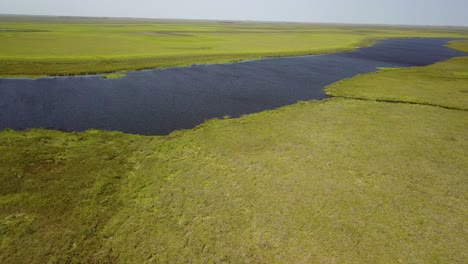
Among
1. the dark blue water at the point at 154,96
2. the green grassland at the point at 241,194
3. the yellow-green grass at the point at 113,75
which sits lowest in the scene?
the green grassland at the point at 241,194

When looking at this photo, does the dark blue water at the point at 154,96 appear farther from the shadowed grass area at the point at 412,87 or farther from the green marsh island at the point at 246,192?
the shadowed grass area at the point at 412,87

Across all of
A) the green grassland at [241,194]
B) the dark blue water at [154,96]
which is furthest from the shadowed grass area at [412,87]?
the green grassland at [241,194]

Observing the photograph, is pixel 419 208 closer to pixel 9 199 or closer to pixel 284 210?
pixel 284 210

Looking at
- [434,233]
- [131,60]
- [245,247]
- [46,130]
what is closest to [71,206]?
[245,247]

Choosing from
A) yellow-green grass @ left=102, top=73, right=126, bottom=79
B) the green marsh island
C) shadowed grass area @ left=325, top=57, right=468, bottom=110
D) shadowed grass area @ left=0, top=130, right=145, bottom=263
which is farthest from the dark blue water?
shadowed grass area @ left=325, top=57, right=468, bottom=110

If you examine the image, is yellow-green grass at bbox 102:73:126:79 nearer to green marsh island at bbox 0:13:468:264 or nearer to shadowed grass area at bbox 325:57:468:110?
green marsh island at bbox 0:13:468:264

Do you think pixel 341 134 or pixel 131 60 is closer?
pixel 341 134
